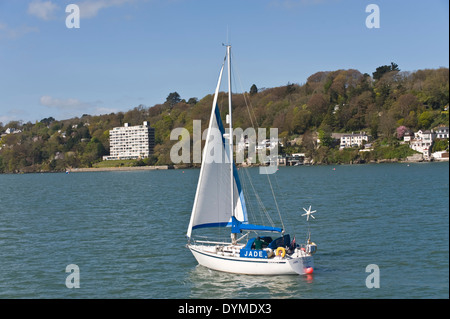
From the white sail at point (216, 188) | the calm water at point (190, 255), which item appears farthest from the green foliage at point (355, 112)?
the white sail at point (216, 188)

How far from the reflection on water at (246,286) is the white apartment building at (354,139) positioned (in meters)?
141

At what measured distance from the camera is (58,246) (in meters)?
30.9

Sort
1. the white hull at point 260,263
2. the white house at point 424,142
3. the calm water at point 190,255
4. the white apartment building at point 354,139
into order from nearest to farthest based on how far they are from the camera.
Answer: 1. the calm water at point 190,255
2. the white hull at point 260,263
3. the white house at point 424,142
4. the white apartment building at point 354,139

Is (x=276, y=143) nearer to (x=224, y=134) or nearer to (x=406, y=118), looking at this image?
(x=406, y=118)

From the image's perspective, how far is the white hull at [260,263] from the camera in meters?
21.2

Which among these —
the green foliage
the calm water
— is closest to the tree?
the green foliage

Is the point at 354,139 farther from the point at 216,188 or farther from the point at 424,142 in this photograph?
the point at 216,188

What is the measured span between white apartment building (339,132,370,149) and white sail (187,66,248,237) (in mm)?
139341

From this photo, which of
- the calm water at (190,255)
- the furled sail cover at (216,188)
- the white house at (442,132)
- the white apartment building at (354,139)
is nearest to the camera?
the calm water at (190,255)

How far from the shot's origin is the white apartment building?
160 metres

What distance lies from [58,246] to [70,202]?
2989 cm

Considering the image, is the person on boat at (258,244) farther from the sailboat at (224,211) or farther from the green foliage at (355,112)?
the green foliage at (355,112)

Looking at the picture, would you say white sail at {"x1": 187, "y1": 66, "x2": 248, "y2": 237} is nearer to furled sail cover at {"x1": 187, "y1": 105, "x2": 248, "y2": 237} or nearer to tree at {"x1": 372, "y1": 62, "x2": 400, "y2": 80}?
furled sail cover at {"x1": 187, "y1": 105, "x2": 248, "y2": 237}

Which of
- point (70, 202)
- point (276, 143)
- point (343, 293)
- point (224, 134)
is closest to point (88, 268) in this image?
point (224, 134)
